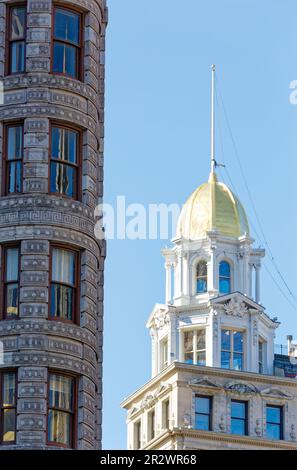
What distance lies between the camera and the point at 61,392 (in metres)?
63.4

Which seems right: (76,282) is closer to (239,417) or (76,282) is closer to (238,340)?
(239,417)

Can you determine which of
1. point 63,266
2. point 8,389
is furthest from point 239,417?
point 8,389

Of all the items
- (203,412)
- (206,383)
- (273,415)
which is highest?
(206,383)

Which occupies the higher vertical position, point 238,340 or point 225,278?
point 225,278

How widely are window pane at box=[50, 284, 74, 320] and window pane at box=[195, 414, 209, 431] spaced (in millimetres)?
57958

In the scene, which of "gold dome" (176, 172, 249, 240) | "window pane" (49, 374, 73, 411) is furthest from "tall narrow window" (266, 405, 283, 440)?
"window pane" (49, 374, 73, 411)

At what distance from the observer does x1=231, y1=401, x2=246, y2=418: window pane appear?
12350cm

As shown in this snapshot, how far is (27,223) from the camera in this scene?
2537 inches

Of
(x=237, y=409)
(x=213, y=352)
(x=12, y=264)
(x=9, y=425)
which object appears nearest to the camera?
(x=9, y=425)

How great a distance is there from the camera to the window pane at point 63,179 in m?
65.8

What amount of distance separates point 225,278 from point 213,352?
6.82m

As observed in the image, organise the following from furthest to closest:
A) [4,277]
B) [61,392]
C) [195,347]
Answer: [195,347] < [4,277] < [61,392]

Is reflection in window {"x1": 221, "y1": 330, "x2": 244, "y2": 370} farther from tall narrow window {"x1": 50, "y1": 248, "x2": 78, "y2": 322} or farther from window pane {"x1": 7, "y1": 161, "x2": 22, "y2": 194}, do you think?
window pane {"x1": 7, "y1": 161, "x2": 22, "y2": 194}

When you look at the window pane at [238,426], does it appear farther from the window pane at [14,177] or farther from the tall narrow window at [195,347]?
the window pane at [14,177]
